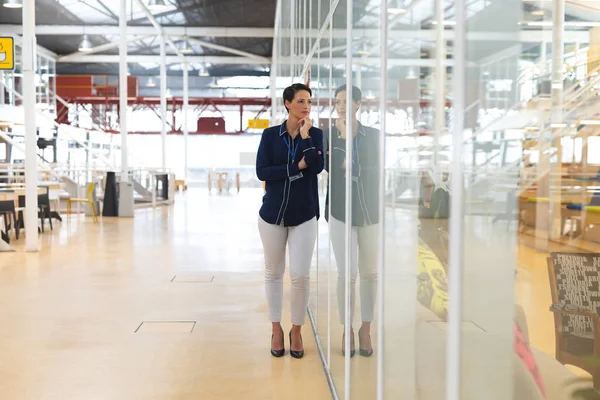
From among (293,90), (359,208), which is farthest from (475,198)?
(293,90)

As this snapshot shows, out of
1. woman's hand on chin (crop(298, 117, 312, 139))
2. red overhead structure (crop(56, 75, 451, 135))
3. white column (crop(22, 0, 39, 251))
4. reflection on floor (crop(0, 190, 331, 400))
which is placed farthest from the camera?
red overhead structure (crop(56, 75, 451, 135))

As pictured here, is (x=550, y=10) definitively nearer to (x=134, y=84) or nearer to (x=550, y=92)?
(x=550, y=92)

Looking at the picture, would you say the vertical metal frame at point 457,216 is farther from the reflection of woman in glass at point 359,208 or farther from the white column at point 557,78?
the reflection of woman in glass at point 359,208

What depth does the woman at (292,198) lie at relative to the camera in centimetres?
362

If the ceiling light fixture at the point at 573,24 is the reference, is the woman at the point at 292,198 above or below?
below

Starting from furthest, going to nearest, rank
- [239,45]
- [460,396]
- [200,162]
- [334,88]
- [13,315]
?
1. [200,162]
2. [239,45]
3. [13,315]
4. [334,88]
5. [460,396]

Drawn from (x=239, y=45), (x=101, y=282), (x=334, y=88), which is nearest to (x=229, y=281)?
(x=101, y=282)

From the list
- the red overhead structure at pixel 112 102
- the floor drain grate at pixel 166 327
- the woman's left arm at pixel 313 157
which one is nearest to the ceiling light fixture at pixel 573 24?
the woman's left arm at pixel 313 157

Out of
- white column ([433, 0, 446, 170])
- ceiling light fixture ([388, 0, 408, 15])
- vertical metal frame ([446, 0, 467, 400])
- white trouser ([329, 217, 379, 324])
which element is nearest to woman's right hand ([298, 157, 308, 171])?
white trouser ([329, 217, 379, 324])

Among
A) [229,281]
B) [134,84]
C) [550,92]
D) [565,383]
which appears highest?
[134,84]

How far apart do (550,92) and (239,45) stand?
2423 cm

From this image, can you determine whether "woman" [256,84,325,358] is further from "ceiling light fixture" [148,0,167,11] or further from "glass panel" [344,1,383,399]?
"ceiling light fixture" [148,0,167,11]

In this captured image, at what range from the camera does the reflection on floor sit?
11.2 feet

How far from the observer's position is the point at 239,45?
2444 cm
